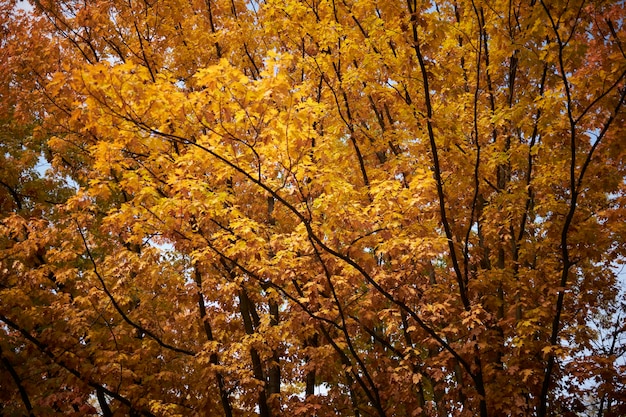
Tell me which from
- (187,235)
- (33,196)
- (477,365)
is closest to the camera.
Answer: (477,365)

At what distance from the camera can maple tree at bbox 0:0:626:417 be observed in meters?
5.30

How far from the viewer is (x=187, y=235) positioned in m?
6.45

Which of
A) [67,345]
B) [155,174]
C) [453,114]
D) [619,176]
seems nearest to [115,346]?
[67,345]

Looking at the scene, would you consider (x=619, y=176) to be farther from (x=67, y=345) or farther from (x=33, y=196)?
(x=33, y=196)

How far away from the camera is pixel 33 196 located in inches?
432

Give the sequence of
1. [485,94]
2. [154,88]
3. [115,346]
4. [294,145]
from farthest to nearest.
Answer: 1. [485,94]
2. [115,346]
3. [294,145]
4. [154,88]

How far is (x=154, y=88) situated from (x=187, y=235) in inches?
92.8

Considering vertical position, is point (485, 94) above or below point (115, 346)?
above

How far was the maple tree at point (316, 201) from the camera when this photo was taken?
5.30 meters

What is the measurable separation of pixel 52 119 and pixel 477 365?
330 inches

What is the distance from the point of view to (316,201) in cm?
588

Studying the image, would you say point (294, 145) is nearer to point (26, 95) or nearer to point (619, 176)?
point (619, 176)

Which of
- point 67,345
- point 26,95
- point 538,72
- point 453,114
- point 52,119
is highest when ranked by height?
point 26,95

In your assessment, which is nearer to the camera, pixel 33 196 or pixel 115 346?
pixel 115 346
